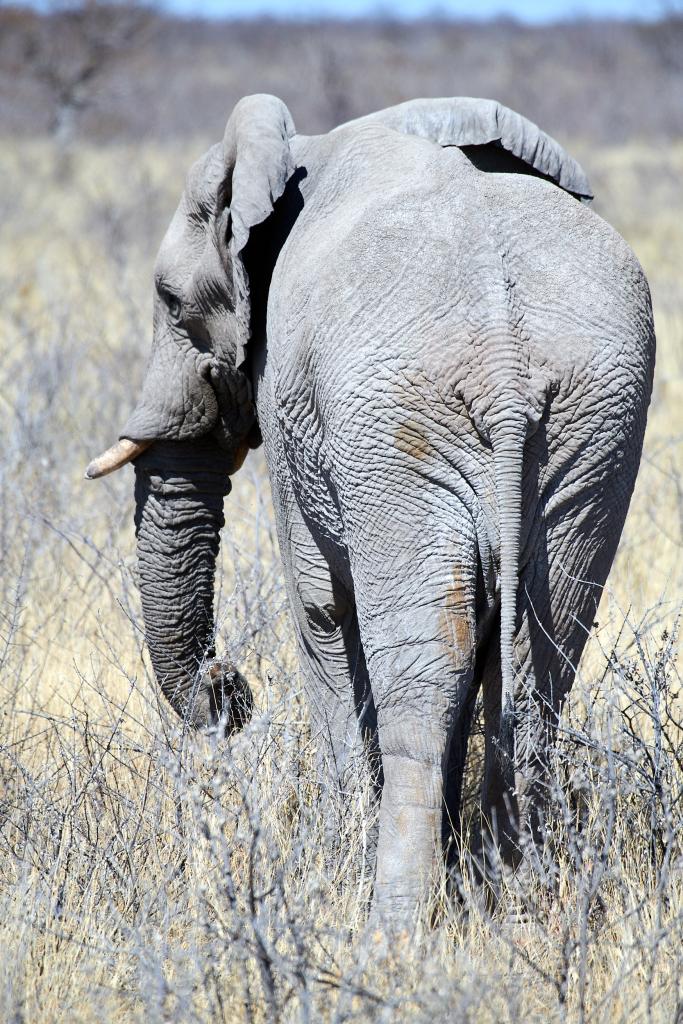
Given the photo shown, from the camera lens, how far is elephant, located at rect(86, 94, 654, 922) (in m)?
2.42

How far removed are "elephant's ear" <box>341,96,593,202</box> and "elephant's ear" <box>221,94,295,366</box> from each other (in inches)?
8.5

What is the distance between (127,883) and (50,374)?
170 inches

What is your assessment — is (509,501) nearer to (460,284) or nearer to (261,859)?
(460,284)

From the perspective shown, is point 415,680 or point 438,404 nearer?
point 438,404

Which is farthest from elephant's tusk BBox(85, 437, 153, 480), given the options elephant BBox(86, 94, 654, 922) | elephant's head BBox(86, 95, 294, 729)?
elephant BBox(86, 94, 654, 922)

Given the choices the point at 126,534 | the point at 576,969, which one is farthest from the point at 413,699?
the point at 126,534

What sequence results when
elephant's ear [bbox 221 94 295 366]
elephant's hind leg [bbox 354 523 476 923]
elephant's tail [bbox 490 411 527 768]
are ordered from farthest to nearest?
elephant's ear [bbox 221 94 295 366] < elephant's hind leg [bbox 354 523 476 923] < elephant's tail [bbox 490 411 527 768]

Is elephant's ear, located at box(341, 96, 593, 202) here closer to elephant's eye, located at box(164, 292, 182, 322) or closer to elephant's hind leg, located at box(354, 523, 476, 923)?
elephant's eye, located at box(164, 292, 182, 322)

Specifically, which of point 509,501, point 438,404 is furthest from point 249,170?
point 509,501

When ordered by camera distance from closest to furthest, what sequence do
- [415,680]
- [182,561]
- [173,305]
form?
[415,680] < [173,305] < [182,561]

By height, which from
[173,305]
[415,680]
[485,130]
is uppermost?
[485,130]

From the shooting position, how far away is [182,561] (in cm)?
349

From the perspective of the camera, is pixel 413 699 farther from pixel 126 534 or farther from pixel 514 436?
pixel 126 534

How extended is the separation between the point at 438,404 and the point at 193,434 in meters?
1.14
